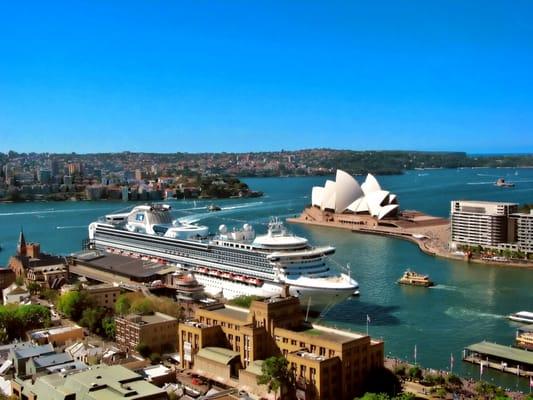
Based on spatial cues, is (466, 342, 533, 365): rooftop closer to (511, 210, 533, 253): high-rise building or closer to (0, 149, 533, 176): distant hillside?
(511, 210, 533, 253): high-rise building

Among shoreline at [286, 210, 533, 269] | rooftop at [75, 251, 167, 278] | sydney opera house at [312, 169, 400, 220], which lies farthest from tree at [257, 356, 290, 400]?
sydney opera house at [312, 169, 400, 220]

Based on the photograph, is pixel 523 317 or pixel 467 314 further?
pixel 467 314

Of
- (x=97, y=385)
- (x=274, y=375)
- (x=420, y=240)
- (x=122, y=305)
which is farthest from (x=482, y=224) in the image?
(x=97, y=385)

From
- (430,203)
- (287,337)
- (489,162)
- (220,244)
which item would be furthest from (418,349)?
(489,162)

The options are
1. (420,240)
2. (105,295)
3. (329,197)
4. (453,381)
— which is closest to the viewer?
(453,381)

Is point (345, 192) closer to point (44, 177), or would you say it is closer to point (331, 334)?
point (331, 334)

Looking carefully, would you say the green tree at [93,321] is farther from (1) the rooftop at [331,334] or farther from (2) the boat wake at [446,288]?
(2) the boat wake at [446,288]

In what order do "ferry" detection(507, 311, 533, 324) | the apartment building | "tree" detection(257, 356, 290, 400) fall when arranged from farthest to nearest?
the apartment building, "ferry" detection(507, 311, 533, 324), "tree" detection(257, 356, 290, 400)
